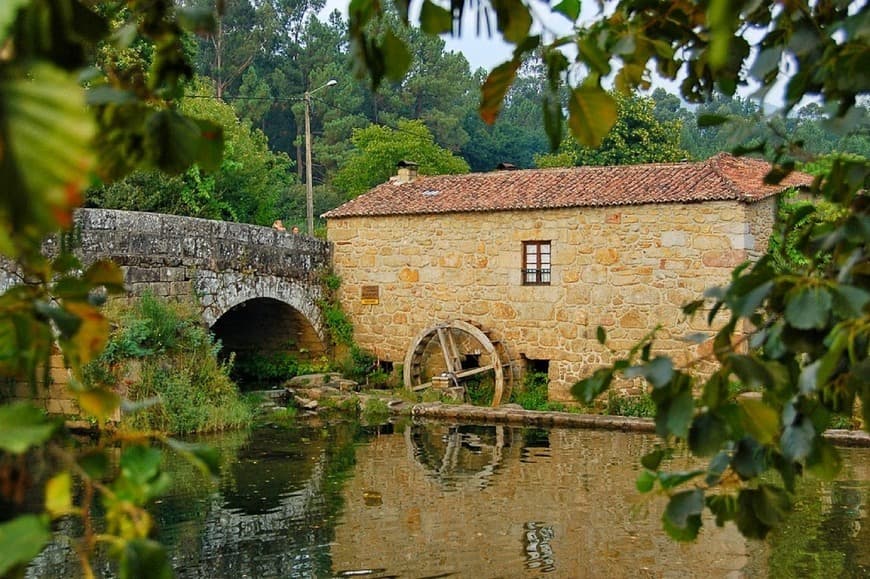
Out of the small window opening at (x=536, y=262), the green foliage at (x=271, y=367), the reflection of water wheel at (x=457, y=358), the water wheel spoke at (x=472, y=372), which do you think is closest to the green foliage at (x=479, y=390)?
the reflection of water wheel at (x=457, y=358)

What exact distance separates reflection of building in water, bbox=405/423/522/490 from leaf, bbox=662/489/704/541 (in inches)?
292

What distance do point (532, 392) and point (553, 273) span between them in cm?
163

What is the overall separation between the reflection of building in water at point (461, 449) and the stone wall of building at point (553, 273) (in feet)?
6.78

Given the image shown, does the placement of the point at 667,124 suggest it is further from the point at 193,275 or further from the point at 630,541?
the point at 630,541

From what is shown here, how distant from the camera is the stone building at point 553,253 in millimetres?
12961

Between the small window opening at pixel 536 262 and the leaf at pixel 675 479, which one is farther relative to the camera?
the small window opening at pixel 536 262

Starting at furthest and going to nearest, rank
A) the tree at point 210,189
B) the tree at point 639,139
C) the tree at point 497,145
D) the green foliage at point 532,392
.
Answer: the tree at point 497,145 < the tree at point 639,139 < the tree at point 210,189 < the green foliage at point 532,392

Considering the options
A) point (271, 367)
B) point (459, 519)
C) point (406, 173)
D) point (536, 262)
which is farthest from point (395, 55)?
point (406, 173)

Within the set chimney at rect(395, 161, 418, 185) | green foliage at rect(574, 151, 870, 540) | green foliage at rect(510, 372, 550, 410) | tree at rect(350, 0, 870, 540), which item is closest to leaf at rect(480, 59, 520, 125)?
tree at rect(350, 0, 870, 540)

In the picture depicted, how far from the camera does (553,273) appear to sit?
548 inches

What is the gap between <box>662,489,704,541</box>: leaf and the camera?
177cm

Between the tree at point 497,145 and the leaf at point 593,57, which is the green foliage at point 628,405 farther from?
the tree at point 497,145

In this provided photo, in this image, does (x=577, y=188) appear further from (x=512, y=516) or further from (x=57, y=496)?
(x=57, y=496)

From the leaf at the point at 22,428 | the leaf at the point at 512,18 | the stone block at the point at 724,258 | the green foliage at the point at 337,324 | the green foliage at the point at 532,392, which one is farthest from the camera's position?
the green foliage at the point at 337,324
